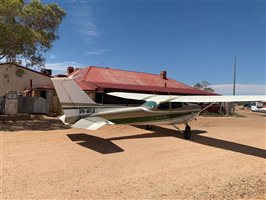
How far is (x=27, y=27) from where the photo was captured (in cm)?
1934

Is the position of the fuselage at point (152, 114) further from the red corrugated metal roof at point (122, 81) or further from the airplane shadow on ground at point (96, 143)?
the red corrugated metal roof at point (122, 81)

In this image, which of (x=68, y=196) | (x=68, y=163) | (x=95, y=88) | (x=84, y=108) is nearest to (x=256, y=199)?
(x=68, y=196)

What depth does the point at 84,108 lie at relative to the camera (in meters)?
12.4

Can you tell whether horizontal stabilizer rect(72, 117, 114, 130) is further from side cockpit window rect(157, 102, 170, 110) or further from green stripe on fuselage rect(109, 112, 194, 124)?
side cockpit window rect(157, 102, 170, 110)

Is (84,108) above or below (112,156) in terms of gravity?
above

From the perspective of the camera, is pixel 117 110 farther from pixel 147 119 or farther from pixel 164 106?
pixel 164 106

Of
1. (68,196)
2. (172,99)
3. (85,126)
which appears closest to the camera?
(68,196)

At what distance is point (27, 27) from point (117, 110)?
36.1 feet

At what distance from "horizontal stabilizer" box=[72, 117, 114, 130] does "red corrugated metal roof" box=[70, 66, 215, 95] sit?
11.9 m

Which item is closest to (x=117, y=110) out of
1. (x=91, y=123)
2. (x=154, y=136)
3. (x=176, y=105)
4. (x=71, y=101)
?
(x=91, y=123)

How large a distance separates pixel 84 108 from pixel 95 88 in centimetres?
1135

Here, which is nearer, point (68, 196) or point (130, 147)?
point (68, 196)

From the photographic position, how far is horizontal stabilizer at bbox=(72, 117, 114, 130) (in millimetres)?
10852

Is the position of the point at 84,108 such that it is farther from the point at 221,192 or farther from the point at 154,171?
the point at 221,192
